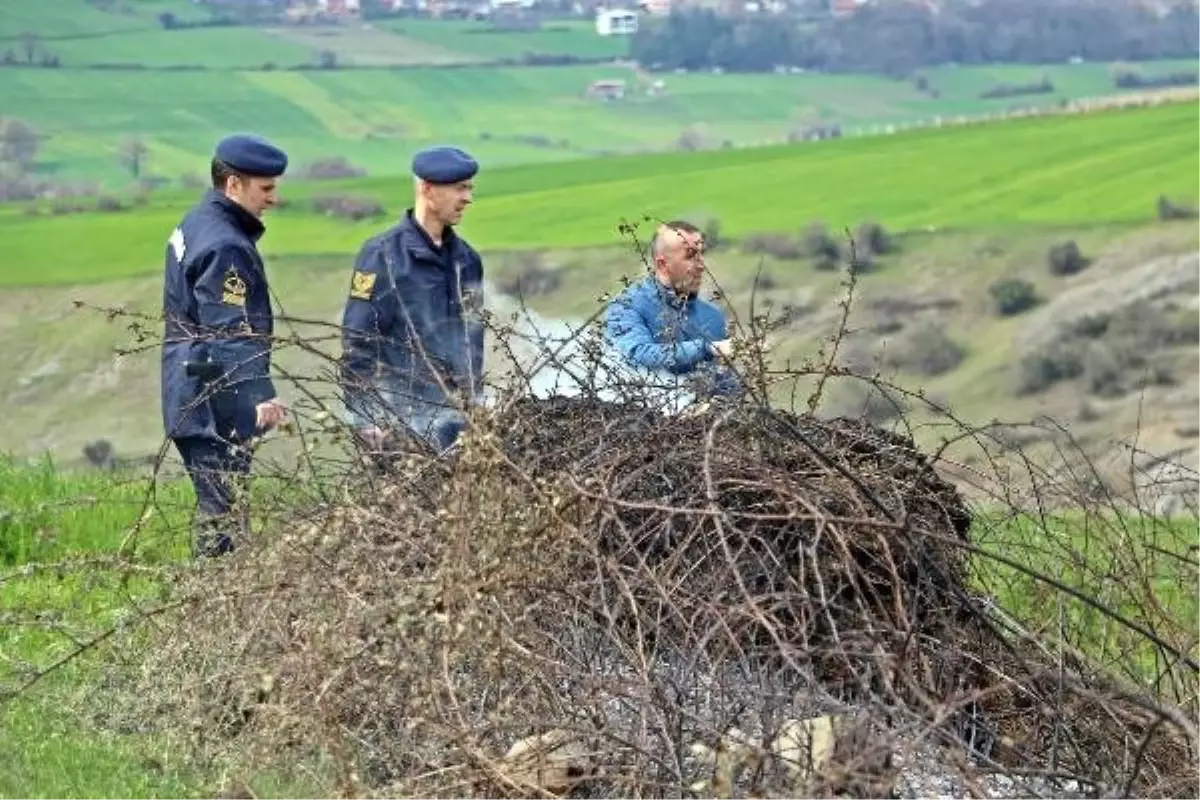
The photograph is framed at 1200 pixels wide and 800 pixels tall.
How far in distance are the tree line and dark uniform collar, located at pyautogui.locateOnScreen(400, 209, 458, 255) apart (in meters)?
48.2

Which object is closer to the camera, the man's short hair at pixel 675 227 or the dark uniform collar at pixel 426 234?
the man's short hair at pixel 675 227

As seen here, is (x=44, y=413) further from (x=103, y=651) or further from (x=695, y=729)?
(x=695, y=729)

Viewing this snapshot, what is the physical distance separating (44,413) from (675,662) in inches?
805

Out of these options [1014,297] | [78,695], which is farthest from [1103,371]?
[78,695]

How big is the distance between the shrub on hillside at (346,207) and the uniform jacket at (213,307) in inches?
1034

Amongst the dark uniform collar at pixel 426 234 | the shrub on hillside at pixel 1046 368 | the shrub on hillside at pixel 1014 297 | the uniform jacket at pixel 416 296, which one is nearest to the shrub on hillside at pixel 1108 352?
the shrub on hillside at pixel 1046 368

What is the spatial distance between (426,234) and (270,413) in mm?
1278

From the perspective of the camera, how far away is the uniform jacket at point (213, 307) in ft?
32.6

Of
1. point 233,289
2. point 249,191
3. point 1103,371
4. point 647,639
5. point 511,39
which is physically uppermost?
point 249,191

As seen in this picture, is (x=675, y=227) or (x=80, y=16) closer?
(x=675, y=227)

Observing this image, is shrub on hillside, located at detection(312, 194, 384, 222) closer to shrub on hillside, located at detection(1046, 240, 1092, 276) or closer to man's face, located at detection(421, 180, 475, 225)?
shrub on hillside, located at detection(1046, 240, 1092, 276)

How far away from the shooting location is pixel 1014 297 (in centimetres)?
3538

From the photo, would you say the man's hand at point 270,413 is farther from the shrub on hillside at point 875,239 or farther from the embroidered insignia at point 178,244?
the shrub on hillside at point 875,239

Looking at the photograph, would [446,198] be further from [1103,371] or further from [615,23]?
[615,23]
